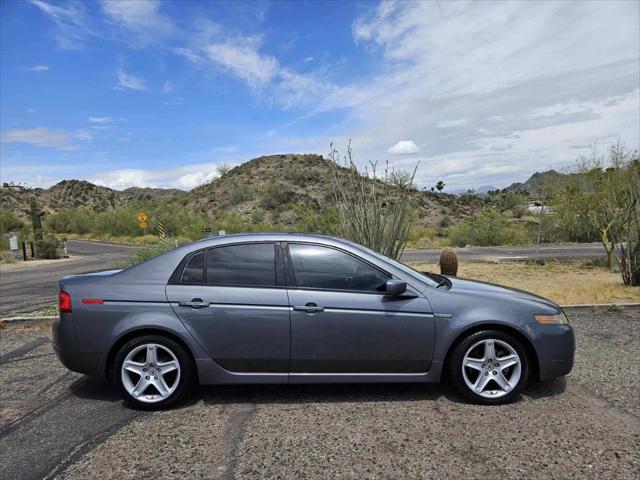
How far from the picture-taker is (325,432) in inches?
144

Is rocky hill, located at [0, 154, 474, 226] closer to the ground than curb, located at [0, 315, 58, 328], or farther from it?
farther from it

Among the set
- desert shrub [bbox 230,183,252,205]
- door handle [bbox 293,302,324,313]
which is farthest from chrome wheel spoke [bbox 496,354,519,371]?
desert shrub [bbox 230,183,252,205]

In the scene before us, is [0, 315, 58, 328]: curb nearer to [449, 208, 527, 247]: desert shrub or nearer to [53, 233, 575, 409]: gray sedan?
[53, 233, 575, 409]: gray sedan

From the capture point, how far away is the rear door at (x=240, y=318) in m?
4.08

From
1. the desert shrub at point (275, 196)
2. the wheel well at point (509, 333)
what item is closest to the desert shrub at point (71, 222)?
the desert shrub at point (275, 196)

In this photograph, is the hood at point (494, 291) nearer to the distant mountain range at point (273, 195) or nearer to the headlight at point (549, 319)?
the headlight at point (549, 319)

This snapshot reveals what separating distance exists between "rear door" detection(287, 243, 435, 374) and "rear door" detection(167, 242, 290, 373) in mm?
119

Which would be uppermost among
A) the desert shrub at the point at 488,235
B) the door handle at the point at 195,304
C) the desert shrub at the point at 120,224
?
the desert shrub at the point at 120,224

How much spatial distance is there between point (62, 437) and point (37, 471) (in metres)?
0.52

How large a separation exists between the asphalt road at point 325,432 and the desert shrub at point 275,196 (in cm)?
5525

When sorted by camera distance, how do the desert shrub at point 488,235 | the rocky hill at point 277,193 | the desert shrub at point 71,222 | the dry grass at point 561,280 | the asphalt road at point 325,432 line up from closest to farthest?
the asphalt road at point 325,432, the dry grass at point 561,280, the desert shrub at point 488,235, the desert shrub at point 71,222, the rocky hill at point 277,193

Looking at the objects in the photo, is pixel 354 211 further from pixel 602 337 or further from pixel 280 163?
pixel 280 163

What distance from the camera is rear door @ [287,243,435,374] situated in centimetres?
408

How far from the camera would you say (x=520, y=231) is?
34500 millimetres
